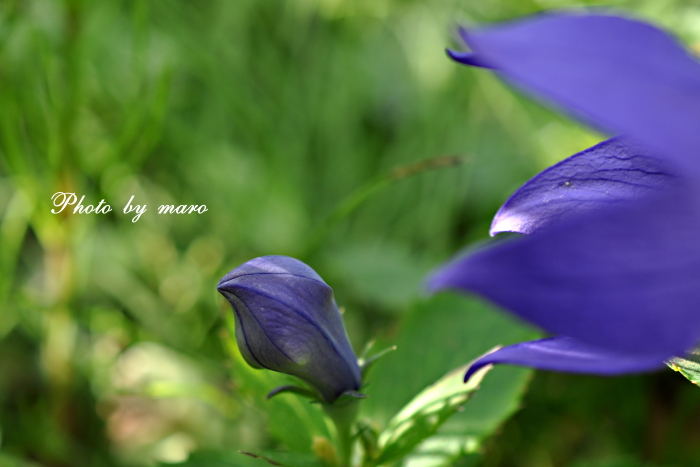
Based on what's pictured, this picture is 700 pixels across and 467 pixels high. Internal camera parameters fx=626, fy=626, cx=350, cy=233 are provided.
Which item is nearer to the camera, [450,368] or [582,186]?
[582,186]

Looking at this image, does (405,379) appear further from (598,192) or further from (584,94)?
(584,94)

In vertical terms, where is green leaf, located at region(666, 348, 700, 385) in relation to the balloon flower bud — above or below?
below

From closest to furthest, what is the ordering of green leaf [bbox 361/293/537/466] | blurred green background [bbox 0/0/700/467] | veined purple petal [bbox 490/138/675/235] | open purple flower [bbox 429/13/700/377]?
open purple flower [bbox 429/13/700/377], veined purple petal [bbox 490/138/675/235], green leaf [bbox 361/293/537/466], blurred green background [bbox 0/0/700/467]

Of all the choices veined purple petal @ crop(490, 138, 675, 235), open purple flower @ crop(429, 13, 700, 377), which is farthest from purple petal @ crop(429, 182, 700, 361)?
veined purple petal @ crop(490, 138, 675, 235)

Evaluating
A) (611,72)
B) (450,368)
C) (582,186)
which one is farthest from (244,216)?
(611,72)

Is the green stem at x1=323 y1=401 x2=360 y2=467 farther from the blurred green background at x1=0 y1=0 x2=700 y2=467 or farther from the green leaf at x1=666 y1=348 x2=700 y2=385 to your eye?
the green leaf at x1=666 y1=348 x2=700 y2=385

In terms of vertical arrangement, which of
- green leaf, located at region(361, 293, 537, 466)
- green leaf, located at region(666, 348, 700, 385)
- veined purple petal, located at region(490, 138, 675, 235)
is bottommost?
green leaf, located at region(361, 293, 537, 466)

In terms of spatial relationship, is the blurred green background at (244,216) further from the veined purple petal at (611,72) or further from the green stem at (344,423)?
the veined purple petal at (611,72)

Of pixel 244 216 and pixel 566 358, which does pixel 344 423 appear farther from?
pixel 244 216
